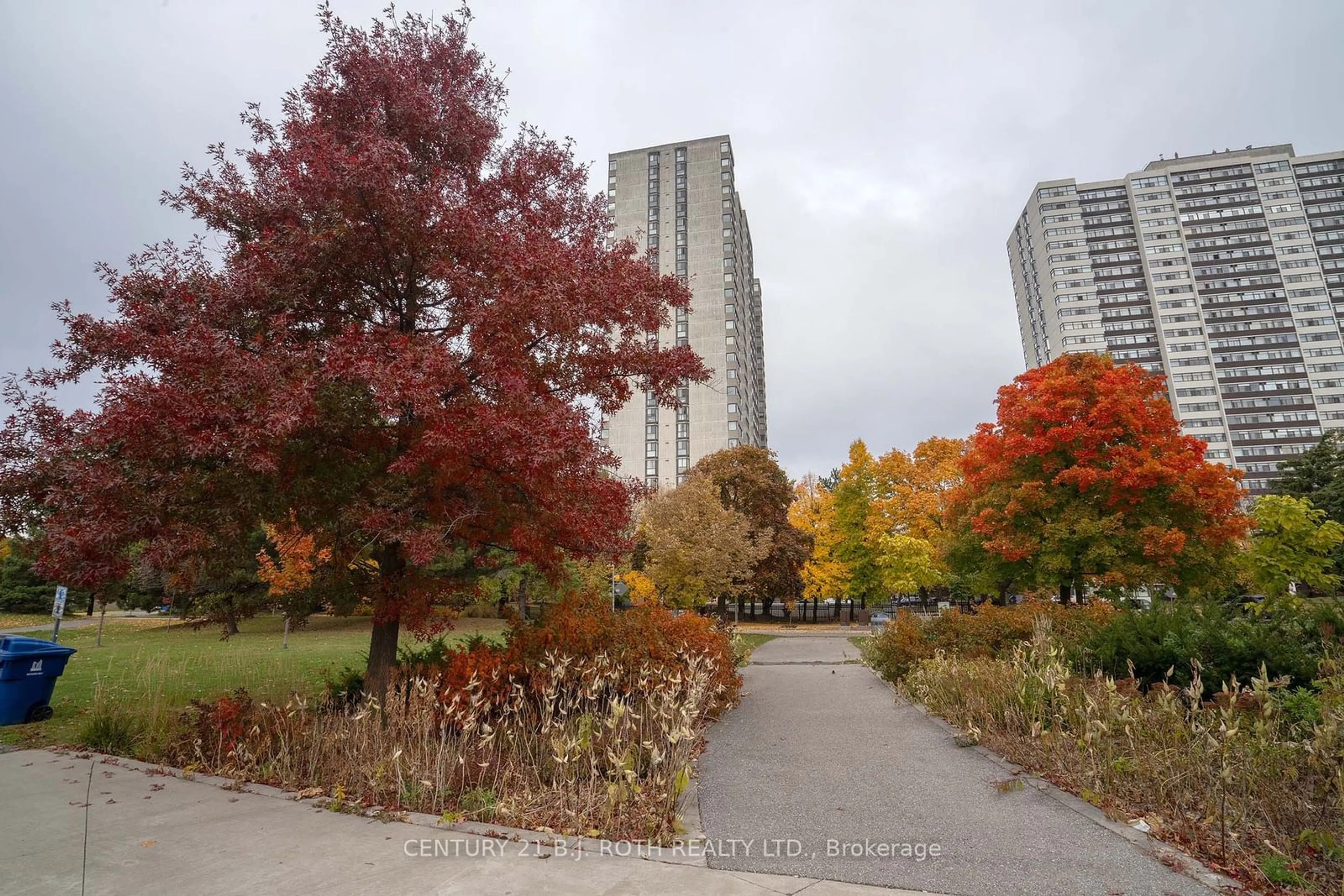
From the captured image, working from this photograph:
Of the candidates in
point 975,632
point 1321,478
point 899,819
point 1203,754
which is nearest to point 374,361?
point 899,819

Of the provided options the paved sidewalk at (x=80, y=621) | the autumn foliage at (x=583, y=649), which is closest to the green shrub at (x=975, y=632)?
the autumn foliage at (x=583, y=649)

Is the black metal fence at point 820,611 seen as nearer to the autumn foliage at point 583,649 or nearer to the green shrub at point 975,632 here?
the green shrub at point 975,632

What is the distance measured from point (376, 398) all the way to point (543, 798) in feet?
11.4

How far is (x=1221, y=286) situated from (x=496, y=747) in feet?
378

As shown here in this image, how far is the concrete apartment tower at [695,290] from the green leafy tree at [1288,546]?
46.4 m

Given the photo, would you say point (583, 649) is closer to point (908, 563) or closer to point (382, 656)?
point (382, 656)

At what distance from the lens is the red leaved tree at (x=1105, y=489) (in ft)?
54.9

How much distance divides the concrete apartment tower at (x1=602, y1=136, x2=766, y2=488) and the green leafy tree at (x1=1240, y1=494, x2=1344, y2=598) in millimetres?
46396

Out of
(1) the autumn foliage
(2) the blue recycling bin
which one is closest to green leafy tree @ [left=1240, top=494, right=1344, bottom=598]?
(1) the autumn foliage

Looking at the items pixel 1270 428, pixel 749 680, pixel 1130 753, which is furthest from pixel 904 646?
pixel 1270 428

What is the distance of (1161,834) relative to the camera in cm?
430

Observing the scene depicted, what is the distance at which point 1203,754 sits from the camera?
4875 millimetres

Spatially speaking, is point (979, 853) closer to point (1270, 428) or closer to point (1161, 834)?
point (1161, 834)

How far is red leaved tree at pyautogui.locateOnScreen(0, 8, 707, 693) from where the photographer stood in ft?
17.3
